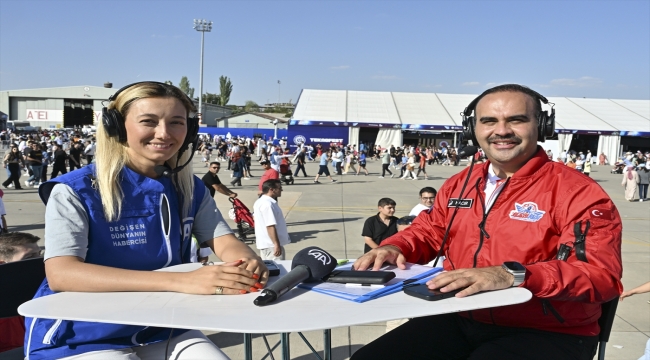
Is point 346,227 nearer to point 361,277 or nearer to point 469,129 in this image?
point 469,129

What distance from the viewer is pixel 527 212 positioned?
7.07 feet

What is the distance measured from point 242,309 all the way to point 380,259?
0.83m

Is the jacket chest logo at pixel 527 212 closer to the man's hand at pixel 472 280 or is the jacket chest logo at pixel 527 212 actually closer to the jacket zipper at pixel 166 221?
the man's hand at pixel 472 280

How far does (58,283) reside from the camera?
6.23 ft

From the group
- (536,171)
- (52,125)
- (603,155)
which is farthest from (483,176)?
(52,125)

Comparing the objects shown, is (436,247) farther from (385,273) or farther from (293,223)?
(293,223)

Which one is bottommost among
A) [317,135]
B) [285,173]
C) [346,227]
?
[346,227]

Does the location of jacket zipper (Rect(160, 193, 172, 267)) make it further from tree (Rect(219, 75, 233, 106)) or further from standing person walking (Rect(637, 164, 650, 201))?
tree (Rect(219, 75, 233, 106))

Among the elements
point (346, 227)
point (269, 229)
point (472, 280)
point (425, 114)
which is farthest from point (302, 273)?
Result: point (425, 114)

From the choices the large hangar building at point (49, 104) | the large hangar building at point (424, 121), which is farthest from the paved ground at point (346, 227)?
the large hangar building at point (49, 104)

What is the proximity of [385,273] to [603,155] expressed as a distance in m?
49.1

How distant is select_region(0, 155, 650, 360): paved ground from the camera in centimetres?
488

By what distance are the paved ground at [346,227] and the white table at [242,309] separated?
52.9 inches

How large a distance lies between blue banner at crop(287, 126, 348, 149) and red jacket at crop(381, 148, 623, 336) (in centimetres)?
4357
